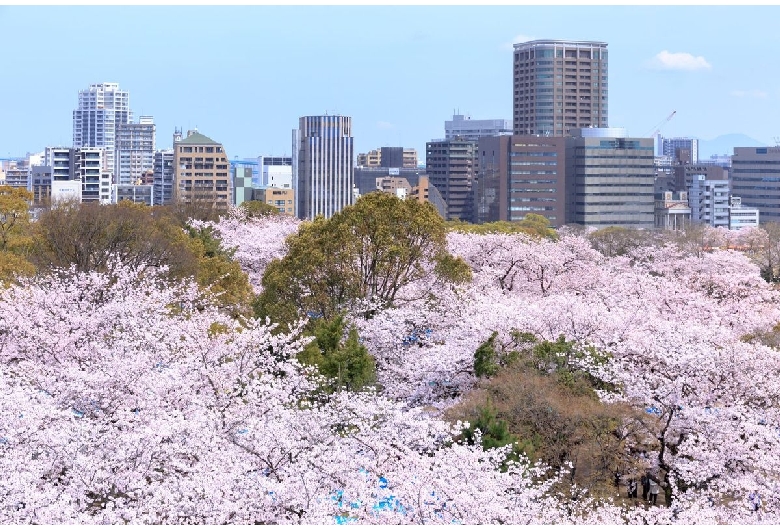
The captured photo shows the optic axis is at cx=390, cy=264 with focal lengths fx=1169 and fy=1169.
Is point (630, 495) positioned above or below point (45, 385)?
below

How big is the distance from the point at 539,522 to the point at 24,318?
38.1ft

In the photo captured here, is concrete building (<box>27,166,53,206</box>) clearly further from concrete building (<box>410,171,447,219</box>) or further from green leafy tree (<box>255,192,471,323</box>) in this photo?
green leafy tree (<box>255,192,471,323</box>)

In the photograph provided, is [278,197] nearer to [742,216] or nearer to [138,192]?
[138,192]

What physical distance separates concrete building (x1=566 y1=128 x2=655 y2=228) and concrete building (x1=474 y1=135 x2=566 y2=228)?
109 cm

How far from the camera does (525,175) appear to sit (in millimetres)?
125750

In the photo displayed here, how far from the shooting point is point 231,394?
58.2ft

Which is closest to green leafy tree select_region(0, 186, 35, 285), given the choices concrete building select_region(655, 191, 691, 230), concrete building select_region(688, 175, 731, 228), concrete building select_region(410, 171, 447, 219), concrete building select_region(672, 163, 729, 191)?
concrete building select_region(655, 191, 691, 230)

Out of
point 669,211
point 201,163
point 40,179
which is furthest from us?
point 40,179

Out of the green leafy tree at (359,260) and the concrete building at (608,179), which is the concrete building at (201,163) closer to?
the concrete building at (608,179)

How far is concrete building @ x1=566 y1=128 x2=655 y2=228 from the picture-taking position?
120 metres

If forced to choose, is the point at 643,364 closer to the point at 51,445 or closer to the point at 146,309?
the point at 146,309

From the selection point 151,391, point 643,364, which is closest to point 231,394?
point 151,391

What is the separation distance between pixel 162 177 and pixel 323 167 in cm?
2630

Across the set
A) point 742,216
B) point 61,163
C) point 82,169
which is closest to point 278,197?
point 82,169
